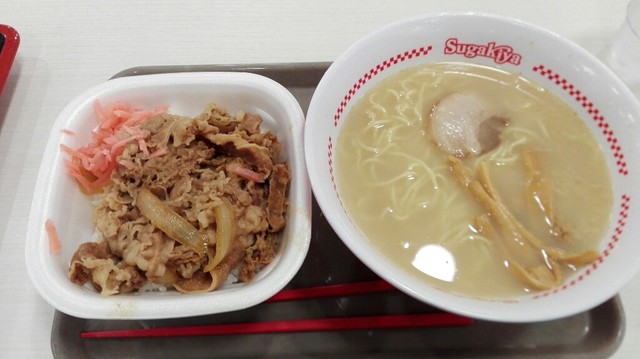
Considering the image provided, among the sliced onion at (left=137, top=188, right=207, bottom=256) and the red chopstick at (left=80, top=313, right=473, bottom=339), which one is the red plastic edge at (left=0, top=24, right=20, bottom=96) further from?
the red chopstick at (left=80, top=313, right=473, bottom=339)

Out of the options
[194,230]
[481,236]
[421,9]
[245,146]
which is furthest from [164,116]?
[421,9]

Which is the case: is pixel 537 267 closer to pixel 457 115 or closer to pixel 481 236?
pixel 481 236

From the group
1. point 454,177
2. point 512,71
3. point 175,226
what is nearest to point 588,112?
point 512,71

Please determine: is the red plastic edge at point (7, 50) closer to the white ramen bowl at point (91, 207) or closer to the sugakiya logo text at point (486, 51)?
the white ramen bowl at point (91, 207)

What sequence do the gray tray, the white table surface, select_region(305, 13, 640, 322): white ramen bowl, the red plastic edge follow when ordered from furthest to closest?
the white table surface, the red plastic edge, the gray tray, select_region(305, 13, 640, 322): white ramen bowl

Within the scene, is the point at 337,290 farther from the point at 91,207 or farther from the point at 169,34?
the point at 169,34

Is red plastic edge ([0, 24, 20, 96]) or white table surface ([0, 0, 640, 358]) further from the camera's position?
white table surface ([0, 0, 640, 358])

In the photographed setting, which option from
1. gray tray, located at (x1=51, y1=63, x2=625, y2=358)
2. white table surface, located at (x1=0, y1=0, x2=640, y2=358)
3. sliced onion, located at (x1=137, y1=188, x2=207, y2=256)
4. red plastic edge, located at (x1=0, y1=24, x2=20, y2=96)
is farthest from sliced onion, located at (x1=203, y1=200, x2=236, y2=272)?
red plastic edge, located at (x1=0, y1=24, x2=20, y2=96)
